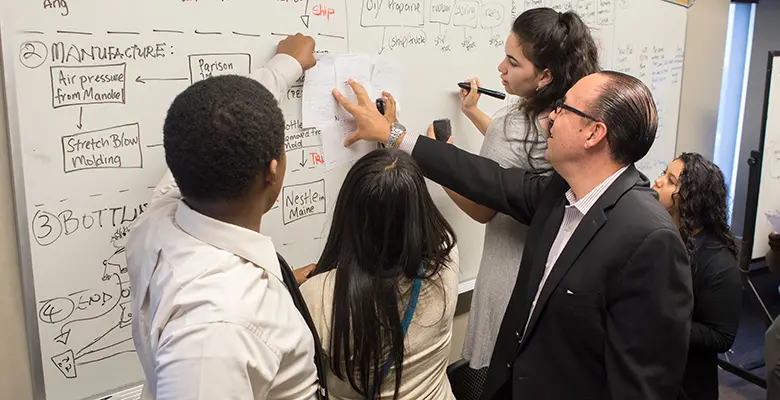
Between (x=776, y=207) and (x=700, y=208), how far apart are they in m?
1.40

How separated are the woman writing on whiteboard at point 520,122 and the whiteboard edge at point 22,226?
44.6 inches

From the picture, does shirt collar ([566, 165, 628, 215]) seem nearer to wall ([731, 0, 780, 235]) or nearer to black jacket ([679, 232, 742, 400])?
black jacket ([679, 232, 742, 400])

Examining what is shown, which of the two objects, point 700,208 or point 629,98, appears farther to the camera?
point 700,208

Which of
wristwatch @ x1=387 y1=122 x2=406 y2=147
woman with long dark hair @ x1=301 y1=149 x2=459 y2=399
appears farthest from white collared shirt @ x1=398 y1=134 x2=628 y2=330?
wristwatch @ x1=387 y1=122 x2=406 y2=147

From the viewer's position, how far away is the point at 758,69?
3855 mm

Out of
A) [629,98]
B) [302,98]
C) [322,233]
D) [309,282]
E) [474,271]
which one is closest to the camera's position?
[309,282]

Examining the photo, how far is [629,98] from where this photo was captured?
1.37 metres

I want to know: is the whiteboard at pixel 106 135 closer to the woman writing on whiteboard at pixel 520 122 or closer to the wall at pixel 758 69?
the woman writing on whiteboard at pixel 520 122

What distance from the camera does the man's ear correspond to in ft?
4.53

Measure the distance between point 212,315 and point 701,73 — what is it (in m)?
3.17

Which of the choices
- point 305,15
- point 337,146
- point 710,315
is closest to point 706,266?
point 710,315

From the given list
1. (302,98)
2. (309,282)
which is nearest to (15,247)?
(309,282)

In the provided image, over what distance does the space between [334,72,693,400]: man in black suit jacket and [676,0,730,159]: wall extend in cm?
198

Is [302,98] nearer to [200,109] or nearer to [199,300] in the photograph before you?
[200,109]
